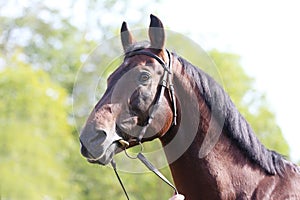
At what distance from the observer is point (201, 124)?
5641mm

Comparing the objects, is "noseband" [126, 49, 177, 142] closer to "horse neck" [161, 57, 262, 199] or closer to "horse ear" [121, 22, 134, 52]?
"horse neck" [161, 57, 262, 199]

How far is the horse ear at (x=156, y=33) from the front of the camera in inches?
224

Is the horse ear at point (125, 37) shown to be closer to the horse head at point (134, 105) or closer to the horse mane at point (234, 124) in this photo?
the horse head at point (134, 105)

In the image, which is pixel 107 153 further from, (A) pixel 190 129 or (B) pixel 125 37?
(B) pixel 125 37

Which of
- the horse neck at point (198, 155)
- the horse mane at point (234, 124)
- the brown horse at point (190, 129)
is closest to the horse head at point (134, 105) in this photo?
the brown horse at point (190, 129)

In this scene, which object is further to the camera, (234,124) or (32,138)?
(32,138)

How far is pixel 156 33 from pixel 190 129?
29.2 inches

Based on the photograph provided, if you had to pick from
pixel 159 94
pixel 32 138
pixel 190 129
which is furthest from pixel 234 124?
pixel 32 138

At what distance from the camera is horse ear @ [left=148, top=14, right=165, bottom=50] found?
5.70 metres

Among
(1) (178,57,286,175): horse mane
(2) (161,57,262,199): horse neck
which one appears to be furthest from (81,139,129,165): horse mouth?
(1) (178,57,286,175): horse mane

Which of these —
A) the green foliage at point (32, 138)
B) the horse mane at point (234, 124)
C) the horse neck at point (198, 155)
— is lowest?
the green foliage at point (32, 138)

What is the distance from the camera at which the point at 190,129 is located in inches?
221

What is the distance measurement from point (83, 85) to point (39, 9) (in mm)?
30958

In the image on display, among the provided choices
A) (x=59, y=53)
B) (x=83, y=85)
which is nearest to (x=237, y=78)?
(x=59, y=53)
